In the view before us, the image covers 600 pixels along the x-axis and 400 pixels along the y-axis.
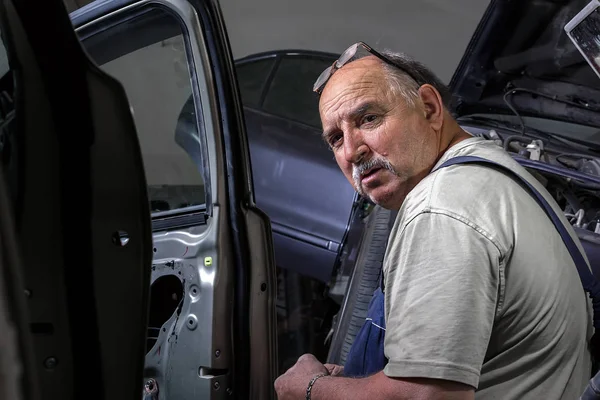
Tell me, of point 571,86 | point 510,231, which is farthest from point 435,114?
point 571,86

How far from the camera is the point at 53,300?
97 cm

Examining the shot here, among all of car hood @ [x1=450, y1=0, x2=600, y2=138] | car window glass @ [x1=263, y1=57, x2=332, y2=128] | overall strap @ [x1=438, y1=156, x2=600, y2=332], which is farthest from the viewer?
car window glass @ [x1=263, y1=57, x2=332, y2=128]

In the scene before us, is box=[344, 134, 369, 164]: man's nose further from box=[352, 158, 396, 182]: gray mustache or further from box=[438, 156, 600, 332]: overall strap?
box=[438, 156, 600, 332]: overall strap

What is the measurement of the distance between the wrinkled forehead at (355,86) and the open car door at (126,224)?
11.9 inches

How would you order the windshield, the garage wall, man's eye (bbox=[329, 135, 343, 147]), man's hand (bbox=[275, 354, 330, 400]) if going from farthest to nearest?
1. the garage wall
2. the windshield
3. man's eye (bbox=[329, 135, 343, 147])
4. man's hand (bbox=[275, 354, 330, 400])

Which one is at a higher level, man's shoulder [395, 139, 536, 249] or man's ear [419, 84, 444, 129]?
man's ear [419, 84, 444, 129]

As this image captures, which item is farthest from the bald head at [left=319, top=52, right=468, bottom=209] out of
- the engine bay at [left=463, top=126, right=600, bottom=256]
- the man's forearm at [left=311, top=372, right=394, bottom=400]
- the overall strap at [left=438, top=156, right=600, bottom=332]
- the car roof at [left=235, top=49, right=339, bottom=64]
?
the car roof at [left=235, top=49, right=339, bottom=64]

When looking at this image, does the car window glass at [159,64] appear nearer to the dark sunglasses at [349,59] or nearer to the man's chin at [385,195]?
the dark sunglasses at [349,59]

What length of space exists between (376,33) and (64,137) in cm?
396

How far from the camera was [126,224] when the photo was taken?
1.06 meters

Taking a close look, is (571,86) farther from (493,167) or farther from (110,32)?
(110,32)

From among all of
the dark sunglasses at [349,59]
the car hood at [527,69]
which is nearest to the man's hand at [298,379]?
the dark sunglasses at [349,59]

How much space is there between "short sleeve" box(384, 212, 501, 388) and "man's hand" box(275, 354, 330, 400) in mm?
371

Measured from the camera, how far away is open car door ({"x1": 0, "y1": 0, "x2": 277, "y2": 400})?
97 centimetres
